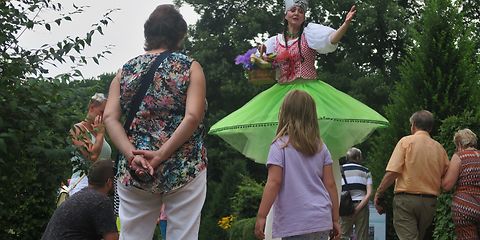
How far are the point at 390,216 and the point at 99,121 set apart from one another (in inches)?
234

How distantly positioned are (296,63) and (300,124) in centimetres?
190

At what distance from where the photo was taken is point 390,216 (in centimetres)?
1088

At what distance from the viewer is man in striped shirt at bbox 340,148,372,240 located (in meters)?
10.5

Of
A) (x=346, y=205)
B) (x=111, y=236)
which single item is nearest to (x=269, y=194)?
(x=111, y=236)

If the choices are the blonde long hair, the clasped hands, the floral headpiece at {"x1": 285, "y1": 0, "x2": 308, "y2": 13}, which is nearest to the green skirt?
the floral headpiece at {"x1": 285, "y1": 0, "x2": 308, "y2": 13}

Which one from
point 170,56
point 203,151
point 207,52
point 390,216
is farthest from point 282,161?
point 207,52

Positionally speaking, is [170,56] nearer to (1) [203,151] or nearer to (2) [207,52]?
(1) [203,151]

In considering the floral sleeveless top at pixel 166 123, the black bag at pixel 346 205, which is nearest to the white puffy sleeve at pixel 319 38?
the floral sleeveless top at pixel 166 123

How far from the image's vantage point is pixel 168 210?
160 inches

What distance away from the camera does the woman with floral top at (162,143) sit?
3.95 meters

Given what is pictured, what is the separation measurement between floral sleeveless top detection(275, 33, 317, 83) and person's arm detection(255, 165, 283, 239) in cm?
201

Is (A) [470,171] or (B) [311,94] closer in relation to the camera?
(B) [311,94]

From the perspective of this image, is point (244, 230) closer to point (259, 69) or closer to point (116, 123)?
point (259, 69)

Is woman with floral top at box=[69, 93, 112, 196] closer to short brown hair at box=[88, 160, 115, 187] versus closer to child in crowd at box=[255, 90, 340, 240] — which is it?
short brown hair at box=[88, 160, 115, 187]
